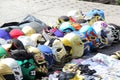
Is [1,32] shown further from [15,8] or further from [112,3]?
[112,3]

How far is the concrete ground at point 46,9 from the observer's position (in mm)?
9727

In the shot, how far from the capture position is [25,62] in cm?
558

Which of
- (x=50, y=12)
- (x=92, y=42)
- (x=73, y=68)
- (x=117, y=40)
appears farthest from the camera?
(x=50, y=12)

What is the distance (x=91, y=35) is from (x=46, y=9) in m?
3.74

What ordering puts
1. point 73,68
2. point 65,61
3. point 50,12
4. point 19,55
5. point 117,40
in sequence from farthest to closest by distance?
point 50,12, point 117,40, point 65,61, point 73,68, point 19,55

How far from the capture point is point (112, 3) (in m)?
11.8

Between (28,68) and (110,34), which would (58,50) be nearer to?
(28,68)

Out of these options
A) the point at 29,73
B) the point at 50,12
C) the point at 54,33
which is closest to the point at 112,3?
the point at 50,12

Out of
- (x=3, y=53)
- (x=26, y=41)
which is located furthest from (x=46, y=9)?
(x=3, y=53)

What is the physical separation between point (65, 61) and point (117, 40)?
166 cm

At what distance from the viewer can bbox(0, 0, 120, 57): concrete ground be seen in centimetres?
973

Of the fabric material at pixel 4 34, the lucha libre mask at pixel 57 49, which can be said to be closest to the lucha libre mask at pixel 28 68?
the lucha libre mask at pixel 57 49

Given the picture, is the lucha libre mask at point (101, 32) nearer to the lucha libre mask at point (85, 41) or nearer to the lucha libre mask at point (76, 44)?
the lucha libre mask at point (85, 41)

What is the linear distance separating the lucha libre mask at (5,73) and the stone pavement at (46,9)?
421 cm
